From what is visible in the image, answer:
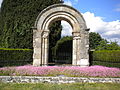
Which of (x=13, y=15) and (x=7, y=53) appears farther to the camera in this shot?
(x=13, y=15)

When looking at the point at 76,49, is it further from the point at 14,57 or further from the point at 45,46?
the point at 14,57

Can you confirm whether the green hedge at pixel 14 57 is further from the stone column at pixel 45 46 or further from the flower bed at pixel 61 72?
the flower bed at pixel 61 72

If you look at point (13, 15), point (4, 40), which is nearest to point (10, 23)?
point (13, 15)

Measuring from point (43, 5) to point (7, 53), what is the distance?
6.69m

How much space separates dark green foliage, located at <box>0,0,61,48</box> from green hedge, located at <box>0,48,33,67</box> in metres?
2.38

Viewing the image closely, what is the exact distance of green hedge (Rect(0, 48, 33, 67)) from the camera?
34.9 feet

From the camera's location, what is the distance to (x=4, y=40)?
562 inches

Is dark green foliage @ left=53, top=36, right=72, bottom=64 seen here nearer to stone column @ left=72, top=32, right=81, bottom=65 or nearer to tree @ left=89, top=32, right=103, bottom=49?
stone column @ left=72, top=32, right=81, bottom=65

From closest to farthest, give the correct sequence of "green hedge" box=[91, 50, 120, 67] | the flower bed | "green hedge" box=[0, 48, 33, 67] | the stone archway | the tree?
the flower bed < "green hedge" box=[91, 50, 120, 67] < the stone archway < "green hedge" box=[0, 48, 33, 67] < the tree

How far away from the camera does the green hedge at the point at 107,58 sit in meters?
9.78

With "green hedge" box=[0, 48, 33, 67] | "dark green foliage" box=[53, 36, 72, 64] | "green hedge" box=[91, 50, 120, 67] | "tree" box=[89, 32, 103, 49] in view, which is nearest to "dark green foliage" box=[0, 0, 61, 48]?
"green hedge" box=[0, 48, 33, 67]

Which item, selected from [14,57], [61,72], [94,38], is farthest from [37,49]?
[94,38]

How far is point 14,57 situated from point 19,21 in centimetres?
465

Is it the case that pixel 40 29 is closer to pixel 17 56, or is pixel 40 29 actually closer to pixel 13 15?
pixel 17 56
